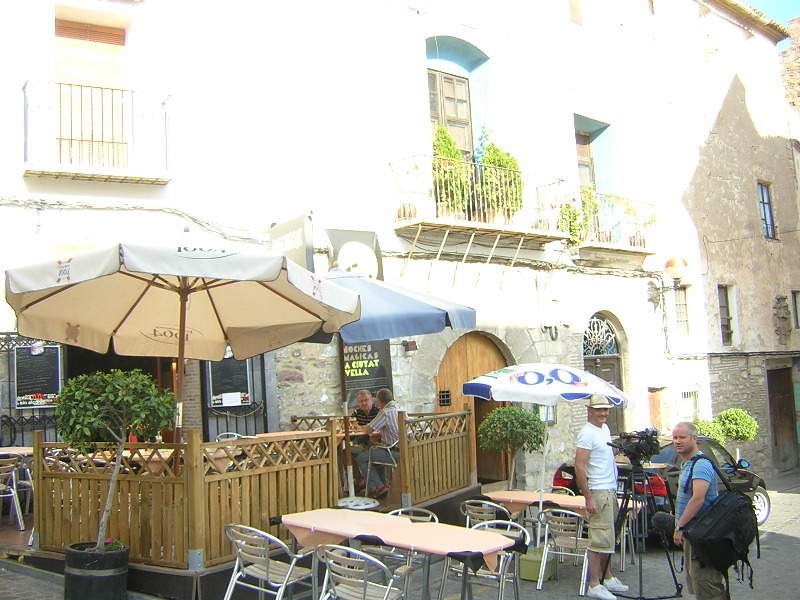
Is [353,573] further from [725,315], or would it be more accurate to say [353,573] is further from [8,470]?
[725,315]

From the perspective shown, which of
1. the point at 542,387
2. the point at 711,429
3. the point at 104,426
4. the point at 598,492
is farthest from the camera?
the point at 711,429

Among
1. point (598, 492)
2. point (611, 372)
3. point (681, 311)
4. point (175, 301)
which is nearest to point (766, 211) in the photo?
point (681, 311)

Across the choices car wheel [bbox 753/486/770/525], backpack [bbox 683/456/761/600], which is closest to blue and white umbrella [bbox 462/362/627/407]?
backpack [bbox 683/456/761/600]

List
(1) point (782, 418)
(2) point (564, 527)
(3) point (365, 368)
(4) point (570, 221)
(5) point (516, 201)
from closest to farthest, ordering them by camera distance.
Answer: (2) point (564, 527)
(3) point (365, 368)
(5) point (516, 201)
(4) point (570, 221)
(1) point (782, 418)

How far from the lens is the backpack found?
5539 mm

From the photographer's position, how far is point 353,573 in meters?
4.99

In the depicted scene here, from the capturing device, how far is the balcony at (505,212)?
11.9 m

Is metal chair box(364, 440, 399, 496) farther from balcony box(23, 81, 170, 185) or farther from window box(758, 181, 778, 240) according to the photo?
window box(758, 181, 778, 240)

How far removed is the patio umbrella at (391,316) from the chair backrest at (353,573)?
187cm

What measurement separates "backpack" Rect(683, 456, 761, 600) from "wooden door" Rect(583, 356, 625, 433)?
9.72m

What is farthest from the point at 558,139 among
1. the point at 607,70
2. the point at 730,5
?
the point at 730,5

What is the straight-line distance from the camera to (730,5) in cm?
1988

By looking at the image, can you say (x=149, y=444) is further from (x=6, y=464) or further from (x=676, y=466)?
(x=676, y=466)

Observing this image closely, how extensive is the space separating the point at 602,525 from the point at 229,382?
492 centimetres
